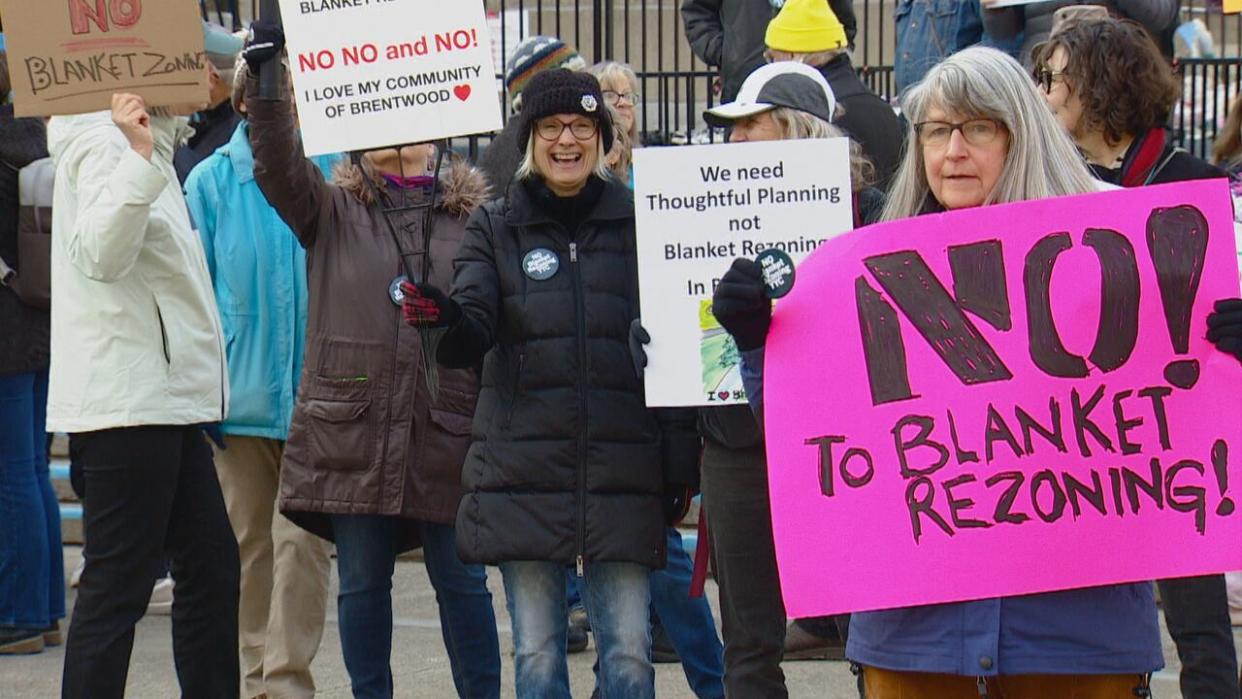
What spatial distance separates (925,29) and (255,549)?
13.1 ft

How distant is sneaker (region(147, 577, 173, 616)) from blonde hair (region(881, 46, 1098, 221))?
4908mm

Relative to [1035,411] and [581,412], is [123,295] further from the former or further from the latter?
[1035,411]

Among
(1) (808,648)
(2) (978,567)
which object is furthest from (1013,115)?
(1) (808,648)

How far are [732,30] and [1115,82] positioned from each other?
368 centimetres

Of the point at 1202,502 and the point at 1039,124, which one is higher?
the point at 1039,124

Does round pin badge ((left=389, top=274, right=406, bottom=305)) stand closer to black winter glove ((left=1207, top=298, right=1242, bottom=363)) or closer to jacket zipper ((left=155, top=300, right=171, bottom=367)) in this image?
jacket zipper ((left=155, top=300, right=171, bottom=367))

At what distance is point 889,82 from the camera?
10.1 metres

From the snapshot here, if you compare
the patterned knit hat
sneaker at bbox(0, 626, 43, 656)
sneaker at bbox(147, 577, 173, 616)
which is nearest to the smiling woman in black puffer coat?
the patterned knit hat

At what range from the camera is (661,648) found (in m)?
6.69

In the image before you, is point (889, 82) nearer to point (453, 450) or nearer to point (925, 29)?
point (925, 29)

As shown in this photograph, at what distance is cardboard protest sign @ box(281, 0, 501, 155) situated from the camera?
5.08 metres

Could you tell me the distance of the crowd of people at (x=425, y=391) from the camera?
4.87 meters

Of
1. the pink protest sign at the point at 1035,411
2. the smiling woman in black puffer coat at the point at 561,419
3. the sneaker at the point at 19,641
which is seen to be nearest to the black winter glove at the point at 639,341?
the smiling woman in black puffer coat at the point at 561,419

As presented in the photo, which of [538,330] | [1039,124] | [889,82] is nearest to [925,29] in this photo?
[889,82]
